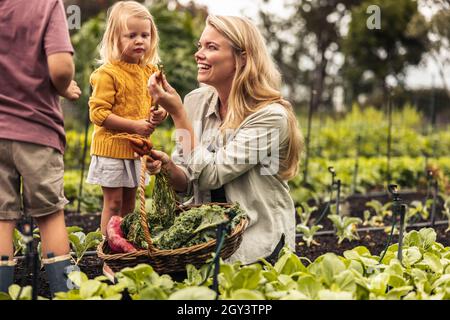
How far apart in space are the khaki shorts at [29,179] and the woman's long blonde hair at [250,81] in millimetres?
863

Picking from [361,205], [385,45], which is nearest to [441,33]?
[385,45]

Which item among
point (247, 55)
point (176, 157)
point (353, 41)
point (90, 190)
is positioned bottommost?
point (90, 190)

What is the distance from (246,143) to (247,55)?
43cm

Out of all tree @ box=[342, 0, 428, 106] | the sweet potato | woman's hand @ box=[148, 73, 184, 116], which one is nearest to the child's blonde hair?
woman's hand @ box=[148, 73, 184, 116]

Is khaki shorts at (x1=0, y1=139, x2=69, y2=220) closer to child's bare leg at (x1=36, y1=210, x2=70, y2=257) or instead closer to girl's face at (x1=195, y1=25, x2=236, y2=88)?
child's bare leg at (x1=36, y1=210, x2=70, y2=257)

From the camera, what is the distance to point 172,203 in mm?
2920

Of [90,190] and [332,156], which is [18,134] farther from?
[332,156]

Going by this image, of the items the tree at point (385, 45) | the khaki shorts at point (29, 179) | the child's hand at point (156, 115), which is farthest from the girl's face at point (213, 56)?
the tree at point (385, 45)

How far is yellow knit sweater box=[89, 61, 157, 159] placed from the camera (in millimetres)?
3461

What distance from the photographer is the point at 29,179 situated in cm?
268

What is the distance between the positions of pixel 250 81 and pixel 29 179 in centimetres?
111

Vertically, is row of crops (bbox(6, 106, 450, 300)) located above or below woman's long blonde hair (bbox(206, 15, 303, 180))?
below

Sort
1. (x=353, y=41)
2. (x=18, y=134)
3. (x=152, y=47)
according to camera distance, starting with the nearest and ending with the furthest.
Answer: (x=18, y=134) < (x=152, y=47) < (x=353, y=41)
